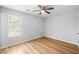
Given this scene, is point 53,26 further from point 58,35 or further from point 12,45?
Answer: point 12,45

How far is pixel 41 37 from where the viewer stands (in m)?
1.05

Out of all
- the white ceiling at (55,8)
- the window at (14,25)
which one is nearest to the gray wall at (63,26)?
the white ceiling at (55,8)

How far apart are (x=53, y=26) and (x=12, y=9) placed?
658 mm

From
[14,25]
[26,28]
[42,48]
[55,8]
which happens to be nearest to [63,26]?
[55,8]

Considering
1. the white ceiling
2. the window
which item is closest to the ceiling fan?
the white ceiling

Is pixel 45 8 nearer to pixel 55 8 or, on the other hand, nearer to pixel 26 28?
pixel 55 8

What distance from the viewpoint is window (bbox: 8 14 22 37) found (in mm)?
869

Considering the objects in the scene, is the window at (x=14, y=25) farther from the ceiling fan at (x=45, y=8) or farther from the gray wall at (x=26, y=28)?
the ceiling fan at (x=45, y=8)

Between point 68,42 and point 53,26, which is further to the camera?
point 53,26

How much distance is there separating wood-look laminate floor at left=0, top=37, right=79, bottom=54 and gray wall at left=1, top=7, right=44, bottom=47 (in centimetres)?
8

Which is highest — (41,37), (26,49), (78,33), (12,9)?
(12,9)

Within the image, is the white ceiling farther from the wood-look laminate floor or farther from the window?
the wood-look laminate floor
